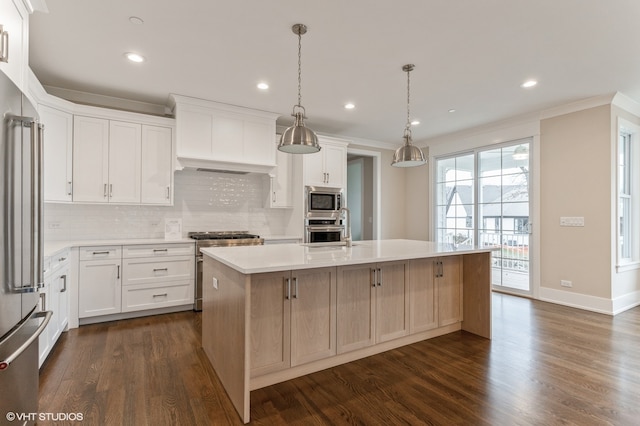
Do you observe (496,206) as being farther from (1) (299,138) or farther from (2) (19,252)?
(2) (19,252)

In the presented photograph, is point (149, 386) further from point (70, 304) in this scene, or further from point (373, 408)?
point (70, 304)

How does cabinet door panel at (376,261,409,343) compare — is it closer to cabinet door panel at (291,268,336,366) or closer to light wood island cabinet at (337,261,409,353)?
light wood island cabinet at (337,261,409,353)

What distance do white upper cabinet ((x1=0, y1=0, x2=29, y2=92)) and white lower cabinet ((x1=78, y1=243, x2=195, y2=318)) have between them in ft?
6.93

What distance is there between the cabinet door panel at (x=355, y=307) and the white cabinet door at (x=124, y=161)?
2887mm

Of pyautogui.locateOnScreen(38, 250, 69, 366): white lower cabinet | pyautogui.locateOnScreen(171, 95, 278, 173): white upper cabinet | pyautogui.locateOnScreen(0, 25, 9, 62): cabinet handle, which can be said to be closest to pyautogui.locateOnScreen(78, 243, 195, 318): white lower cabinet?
pyautogui.locateOnScreen(38, 250, 69, 366): white lower cabinet

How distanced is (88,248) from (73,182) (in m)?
0.78

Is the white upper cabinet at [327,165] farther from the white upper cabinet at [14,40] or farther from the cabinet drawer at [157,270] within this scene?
the white upper cabinet at [14,40]

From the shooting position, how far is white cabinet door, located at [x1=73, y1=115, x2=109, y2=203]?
3.64 m

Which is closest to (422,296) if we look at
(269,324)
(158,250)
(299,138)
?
(269,324)

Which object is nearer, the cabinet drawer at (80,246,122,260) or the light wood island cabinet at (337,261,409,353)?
the light wood island cabinet at (337,261,409,353)

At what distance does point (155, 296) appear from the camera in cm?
381

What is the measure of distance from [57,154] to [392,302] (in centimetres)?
377

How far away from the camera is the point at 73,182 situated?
362 cm

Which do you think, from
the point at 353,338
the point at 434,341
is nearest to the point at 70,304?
the point at 353,338
